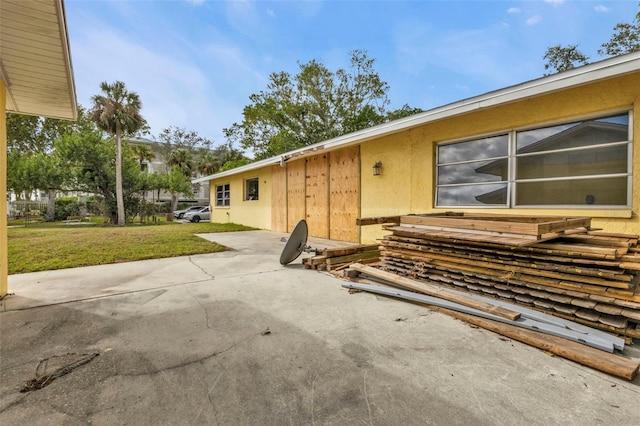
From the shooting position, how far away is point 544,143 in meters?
4.49

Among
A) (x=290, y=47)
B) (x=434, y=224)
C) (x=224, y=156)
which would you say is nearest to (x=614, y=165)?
(x=434, y=224)

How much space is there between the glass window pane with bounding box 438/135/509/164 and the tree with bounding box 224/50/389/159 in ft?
52.4

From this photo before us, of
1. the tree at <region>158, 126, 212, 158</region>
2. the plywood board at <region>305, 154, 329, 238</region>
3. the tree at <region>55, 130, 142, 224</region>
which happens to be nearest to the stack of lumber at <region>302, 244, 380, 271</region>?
the plywood board at <region>305, 154, 329, 238</region>

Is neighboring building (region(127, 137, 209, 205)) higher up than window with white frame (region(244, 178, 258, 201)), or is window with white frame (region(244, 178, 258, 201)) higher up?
neighboring building (region(127, 137, 209, 205))

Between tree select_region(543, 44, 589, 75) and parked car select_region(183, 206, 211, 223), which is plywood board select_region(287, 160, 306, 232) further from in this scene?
tree select_region(543, 44, 589, 75)

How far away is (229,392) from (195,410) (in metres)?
0.22

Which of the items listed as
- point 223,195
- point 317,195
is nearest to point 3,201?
point 317,195

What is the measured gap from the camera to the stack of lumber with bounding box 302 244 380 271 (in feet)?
17.3

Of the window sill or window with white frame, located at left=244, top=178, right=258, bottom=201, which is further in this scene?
window with white frame, located at left=244, top=178, right=258, bottom=201

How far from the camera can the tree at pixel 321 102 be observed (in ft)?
69.9

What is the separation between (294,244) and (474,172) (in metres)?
3.73

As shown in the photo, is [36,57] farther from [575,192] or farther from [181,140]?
[181,140]

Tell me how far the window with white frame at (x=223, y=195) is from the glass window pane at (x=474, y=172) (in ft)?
44.7

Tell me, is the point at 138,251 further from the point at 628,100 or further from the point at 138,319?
the point at 628,100
